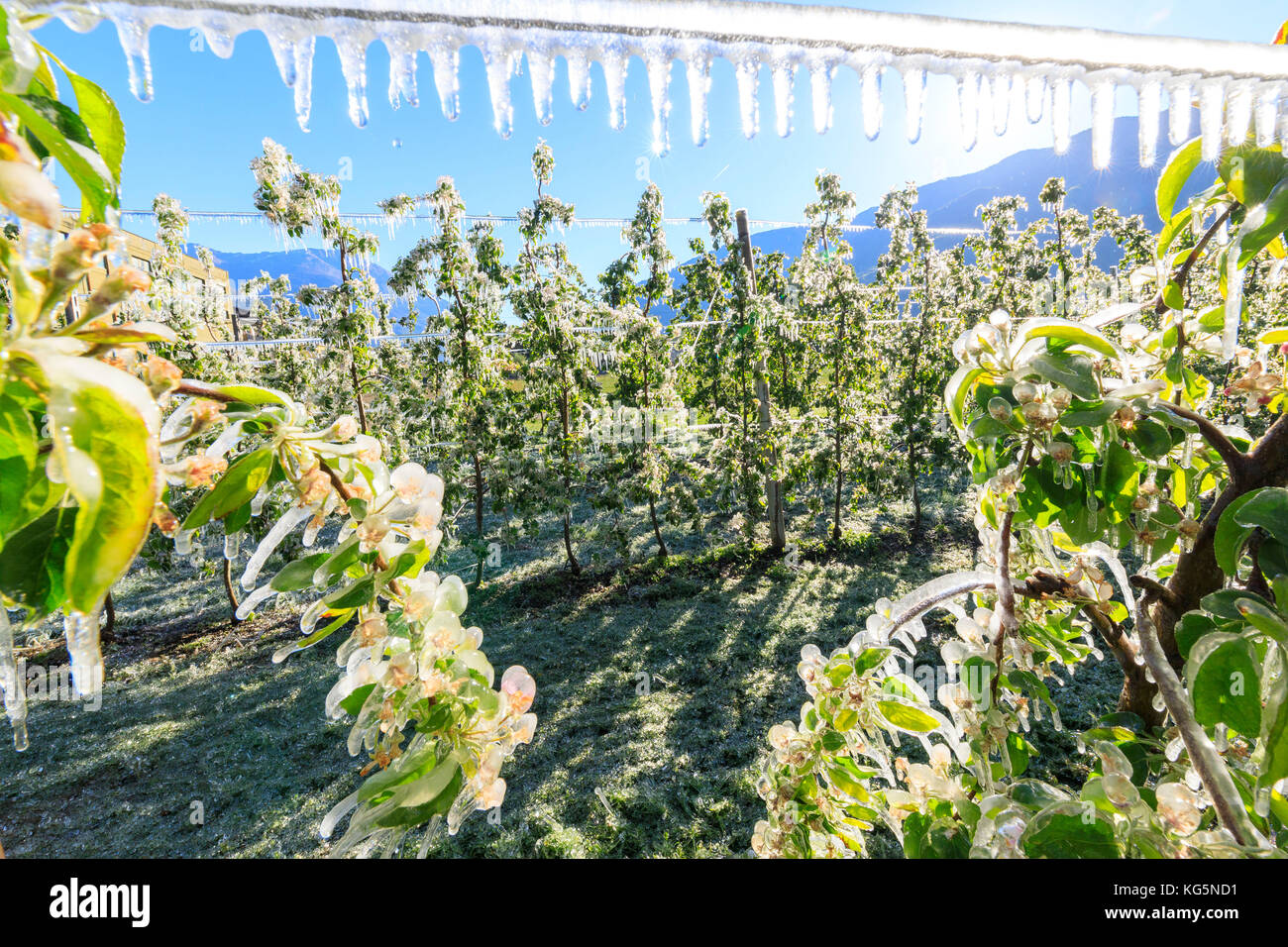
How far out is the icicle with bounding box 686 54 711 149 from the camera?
285 mm

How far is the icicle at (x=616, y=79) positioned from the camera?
10.7 inches

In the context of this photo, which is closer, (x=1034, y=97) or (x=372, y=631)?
(x=1034, y=97)

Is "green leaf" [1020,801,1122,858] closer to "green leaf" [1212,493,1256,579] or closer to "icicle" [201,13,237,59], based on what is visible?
"green leaf" [1212,493,1256,579]

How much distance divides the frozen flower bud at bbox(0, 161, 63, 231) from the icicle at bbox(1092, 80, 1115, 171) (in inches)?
18.9

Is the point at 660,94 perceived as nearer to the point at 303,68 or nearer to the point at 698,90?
the point at 698,90

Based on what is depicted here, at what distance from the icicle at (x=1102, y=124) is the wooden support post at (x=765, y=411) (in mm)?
5249

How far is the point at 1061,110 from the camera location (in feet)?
1.07

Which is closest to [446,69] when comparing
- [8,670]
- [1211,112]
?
[8,670]

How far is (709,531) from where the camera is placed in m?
6.74

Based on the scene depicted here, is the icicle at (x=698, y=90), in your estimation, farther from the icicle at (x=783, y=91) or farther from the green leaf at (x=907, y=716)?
the green leaf at (x=907, y=716)

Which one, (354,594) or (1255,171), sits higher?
(1255,171)

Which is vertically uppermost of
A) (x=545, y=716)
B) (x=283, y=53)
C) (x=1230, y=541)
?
(x=283, y=53)

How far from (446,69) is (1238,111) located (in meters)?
0.46

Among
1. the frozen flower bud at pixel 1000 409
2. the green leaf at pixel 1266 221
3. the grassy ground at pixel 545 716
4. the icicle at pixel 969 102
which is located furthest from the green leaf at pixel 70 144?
the grassy ground at pixel 545 716
